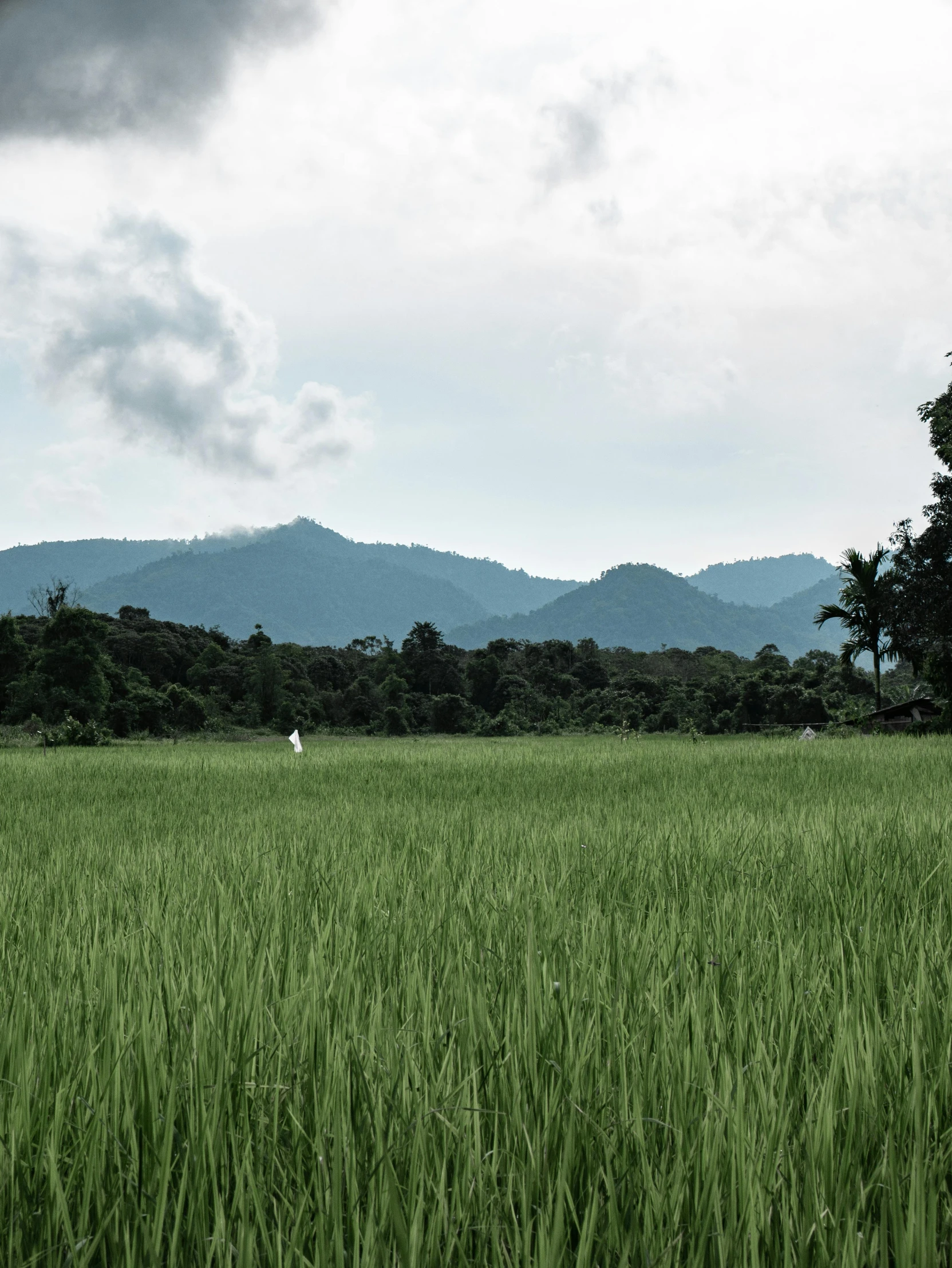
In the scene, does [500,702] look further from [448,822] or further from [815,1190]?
[815,1190]

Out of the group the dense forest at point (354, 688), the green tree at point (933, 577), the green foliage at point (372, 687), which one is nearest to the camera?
the green tree at point (933, 577)

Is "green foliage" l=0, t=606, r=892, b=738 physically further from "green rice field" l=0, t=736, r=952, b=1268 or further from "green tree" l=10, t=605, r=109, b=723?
"green rice field" l=0, t=736, r=952, b=1268

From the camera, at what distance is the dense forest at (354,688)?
27578 mm

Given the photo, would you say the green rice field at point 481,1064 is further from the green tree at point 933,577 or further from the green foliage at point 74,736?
the green foliage at point 74,736

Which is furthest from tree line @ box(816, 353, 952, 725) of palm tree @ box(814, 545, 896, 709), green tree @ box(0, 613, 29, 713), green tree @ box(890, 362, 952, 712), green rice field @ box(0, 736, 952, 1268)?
green tree @ box(0, 613, 29, 713)

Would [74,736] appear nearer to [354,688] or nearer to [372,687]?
[354,688]

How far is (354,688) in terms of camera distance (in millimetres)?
43844

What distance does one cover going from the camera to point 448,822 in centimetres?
490

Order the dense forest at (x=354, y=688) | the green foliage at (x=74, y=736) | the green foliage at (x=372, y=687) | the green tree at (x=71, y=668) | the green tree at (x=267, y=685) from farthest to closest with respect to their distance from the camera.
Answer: the green tree at (x=267, y=685)
the green foliage at (x=372, y=687)
the dense forest at (x=354, y=688)
the green tree at (x=71, y=668)
the green foliage at (x=74, y=736)

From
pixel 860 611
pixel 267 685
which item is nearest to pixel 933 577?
pixel 860 611

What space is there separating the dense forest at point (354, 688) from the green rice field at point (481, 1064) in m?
23.9

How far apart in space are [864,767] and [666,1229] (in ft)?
31.0

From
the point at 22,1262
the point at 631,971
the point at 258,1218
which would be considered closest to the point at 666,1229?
the point at 258,1218

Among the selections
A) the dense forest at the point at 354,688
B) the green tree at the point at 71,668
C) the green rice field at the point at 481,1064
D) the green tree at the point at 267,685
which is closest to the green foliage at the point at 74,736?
the dense forest at the point at 354,688
